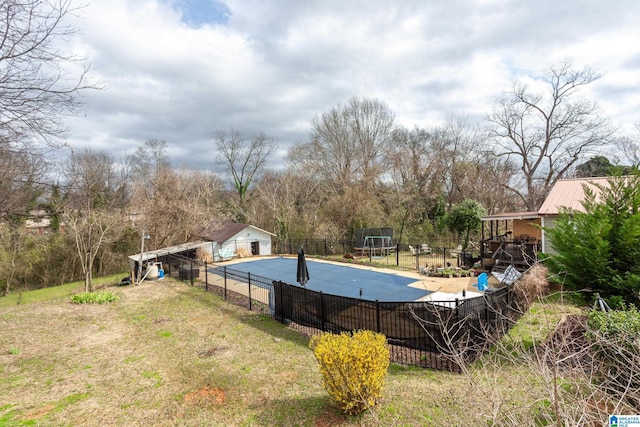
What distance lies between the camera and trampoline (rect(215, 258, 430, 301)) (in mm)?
12317

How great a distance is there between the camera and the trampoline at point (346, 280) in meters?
12.3

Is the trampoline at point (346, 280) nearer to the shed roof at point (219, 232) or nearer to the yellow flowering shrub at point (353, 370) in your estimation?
the shed roof at point (219, 232)

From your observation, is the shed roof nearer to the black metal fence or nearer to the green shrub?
the green shrub

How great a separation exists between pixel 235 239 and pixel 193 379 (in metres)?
18.9

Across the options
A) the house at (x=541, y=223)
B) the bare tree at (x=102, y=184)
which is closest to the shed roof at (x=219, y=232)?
the bare tree at (x=102, y=184)

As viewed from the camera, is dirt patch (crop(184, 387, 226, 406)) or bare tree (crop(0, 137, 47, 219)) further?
bare tree (crop(0, 137, 47, 219))

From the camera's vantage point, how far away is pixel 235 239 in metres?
23.7

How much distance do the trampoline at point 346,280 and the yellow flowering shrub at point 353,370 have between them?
20.7ft

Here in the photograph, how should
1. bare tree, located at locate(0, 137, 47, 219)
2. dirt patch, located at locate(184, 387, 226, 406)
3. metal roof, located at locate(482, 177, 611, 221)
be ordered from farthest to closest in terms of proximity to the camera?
metal roof, located at locate(482, 177, 611, 221), bare tree, located at locate(0, 137, 47, 219), dirt patch, located at locate(184, 387, 226, 406)

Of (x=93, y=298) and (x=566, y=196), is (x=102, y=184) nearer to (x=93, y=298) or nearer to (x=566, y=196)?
(x=93, y=298)

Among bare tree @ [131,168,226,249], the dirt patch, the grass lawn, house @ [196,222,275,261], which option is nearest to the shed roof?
house @ [196,222,275,261]

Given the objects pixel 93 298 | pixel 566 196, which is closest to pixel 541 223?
pixel 566 196

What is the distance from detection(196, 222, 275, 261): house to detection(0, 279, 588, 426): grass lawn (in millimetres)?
13454

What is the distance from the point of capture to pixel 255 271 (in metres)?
18.2
